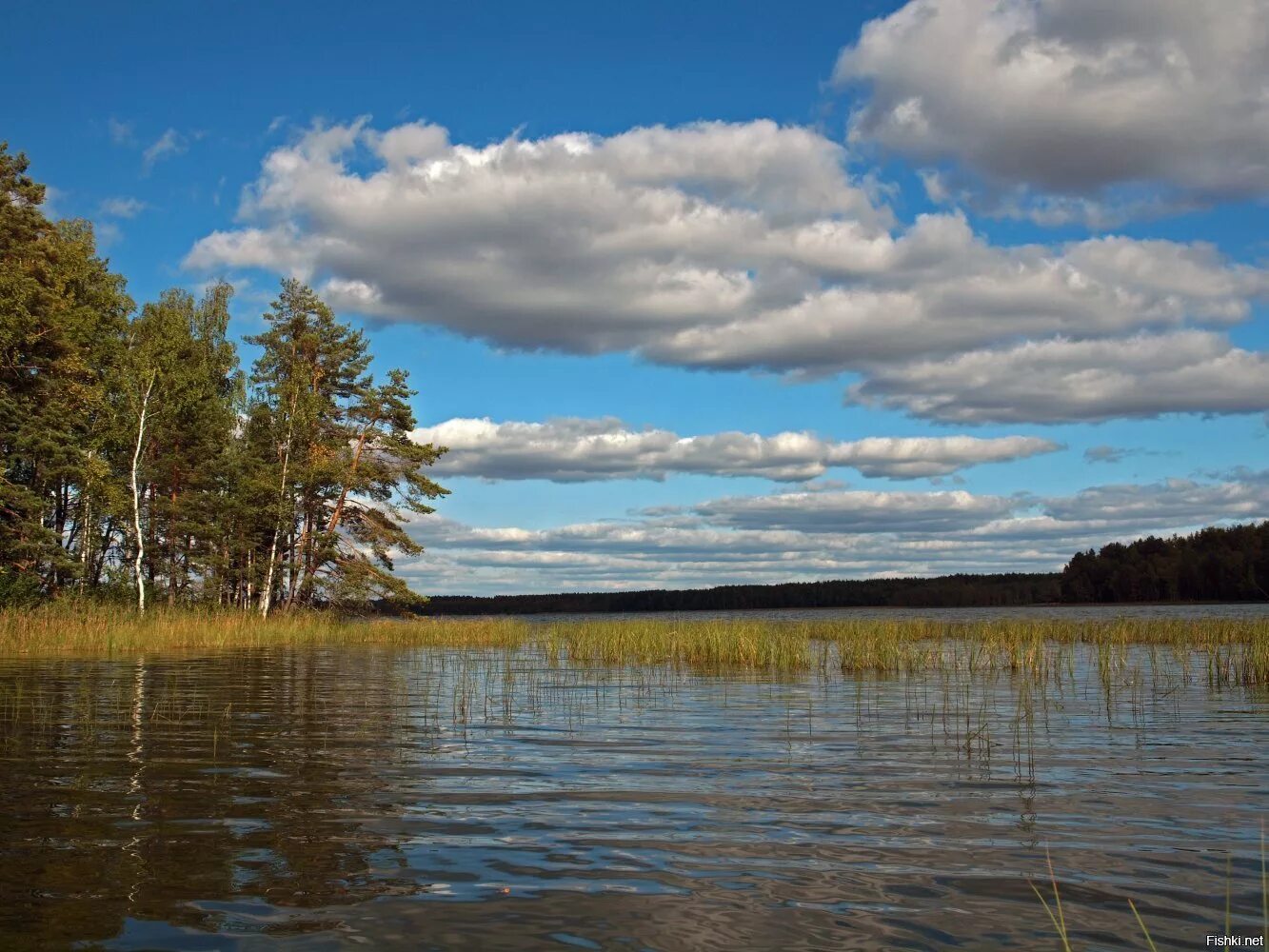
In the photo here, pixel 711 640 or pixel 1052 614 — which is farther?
pixel 1052 614

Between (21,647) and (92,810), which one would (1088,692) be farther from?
(21,647)

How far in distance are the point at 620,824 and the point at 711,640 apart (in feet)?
52.7

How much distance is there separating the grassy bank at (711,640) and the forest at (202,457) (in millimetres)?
5733

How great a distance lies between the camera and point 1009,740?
982 centimetres

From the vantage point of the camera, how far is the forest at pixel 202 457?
1319 inches

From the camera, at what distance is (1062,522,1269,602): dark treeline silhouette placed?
8088 centimetres

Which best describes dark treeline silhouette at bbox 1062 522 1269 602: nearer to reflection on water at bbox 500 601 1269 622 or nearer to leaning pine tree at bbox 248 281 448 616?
reflection on water at bbox 500 601 1269 622

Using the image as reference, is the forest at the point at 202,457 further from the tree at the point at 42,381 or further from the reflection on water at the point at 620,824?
the reflection on water at the point at 620,824

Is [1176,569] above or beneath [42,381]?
beneath

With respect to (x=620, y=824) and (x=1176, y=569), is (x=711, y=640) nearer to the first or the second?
(x=620, y=824)

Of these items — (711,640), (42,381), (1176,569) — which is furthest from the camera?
(1176,569)

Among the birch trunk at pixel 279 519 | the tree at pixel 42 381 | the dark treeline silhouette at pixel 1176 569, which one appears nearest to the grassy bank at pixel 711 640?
the tree at pixel 42 381

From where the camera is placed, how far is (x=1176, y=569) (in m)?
86.8

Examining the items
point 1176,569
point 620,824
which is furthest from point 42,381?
point 1176,569
